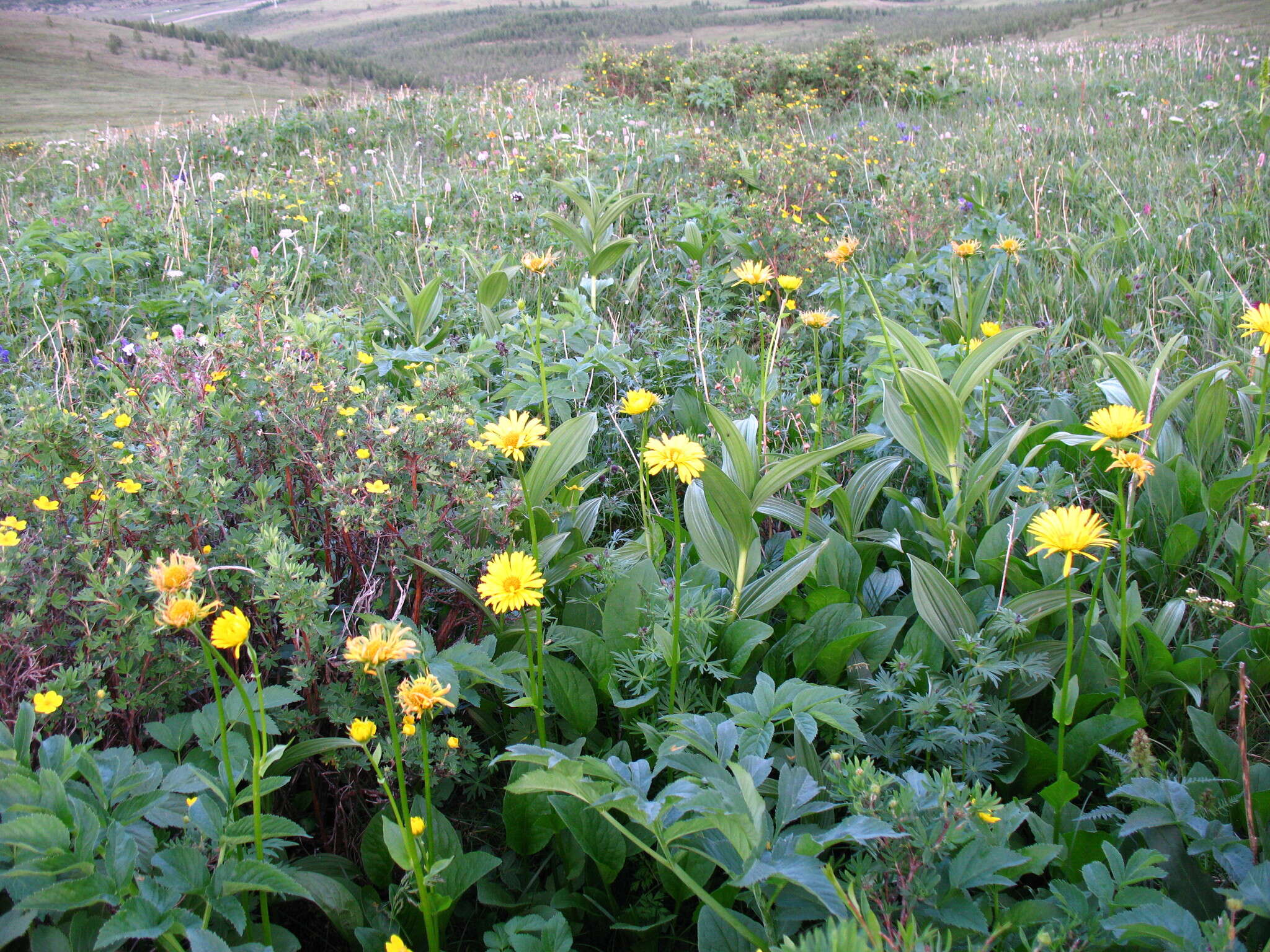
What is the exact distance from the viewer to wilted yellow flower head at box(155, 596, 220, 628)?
79 cm

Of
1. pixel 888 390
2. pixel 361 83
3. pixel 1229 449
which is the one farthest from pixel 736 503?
pixel 361 83

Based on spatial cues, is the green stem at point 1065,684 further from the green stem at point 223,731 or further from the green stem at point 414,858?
the green stem at point 223,731

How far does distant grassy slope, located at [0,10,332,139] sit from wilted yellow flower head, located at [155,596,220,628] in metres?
9.27

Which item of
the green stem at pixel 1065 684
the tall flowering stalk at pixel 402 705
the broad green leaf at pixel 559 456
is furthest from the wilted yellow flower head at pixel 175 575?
the green stem at pixel 1065 684

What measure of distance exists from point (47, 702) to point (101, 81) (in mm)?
16554

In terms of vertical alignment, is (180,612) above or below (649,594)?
above

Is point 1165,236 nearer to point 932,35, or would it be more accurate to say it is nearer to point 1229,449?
point 1229,449

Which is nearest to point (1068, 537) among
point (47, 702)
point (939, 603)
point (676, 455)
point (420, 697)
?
point (939, 603)

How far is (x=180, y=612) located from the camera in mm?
791

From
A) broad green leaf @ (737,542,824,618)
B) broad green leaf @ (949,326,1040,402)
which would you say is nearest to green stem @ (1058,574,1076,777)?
broad green leaf @ (737,542,824,618)

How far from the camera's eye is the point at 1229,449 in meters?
2.01

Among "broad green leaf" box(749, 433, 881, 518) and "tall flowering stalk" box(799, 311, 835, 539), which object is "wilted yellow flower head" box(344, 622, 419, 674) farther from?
"tall flowering stalk" box(799, 311, 835, 539)

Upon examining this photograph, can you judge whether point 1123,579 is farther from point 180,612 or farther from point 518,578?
point 180,612

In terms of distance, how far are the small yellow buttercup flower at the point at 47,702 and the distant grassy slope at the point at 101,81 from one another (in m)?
9.05
